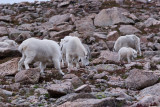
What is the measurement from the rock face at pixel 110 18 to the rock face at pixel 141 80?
25.0 m

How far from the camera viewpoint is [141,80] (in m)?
11.5

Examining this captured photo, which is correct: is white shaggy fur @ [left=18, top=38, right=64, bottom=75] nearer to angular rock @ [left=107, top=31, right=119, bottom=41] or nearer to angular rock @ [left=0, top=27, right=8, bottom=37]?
angular rock @ [left=107, top=31, right=119, bottom=41]

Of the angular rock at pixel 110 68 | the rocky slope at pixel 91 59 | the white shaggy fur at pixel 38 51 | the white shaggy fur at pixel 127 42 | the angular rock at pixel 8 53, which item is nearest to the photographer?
the rocky slope at pixel 91 59

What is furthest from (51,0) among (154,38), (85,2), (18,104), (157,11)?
(18,104)

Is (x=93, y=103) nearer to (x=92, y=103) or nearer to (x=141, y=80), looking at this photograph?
(x=92, y=103)

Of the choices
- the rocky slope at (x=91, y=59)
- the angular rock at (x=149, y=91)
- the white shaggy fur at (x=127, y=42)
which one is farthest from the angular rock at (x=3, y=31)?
the angular rock at (x=149, y=91)

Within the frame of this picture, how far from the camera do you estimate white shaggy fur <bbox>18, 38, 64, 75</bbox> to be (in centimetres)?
1334

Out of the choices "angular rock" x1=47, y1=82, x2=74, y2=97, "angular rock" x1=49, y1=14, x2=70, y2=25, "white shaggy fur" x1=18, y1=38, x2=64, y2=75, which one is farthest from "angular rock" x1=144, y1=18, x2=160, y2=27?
"angular rock" x1=47, y1=82, x2=74, y2=97

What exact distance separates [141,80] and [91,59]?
1072 cm

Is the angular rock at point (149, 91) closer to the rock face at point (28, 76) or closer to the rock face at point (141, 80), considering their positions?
the rock face at point (141, 80)

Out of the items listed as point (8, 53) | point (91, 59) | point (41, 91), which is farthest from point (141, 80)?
point (8, 53)

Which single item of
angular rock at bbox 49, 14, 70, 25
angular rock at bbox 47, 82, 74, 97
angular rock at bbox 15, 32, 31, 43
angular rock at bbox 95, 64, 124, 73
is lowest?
angular rock at bbox 15, 32, 31, 43

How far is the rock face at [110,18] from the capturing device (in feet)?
120

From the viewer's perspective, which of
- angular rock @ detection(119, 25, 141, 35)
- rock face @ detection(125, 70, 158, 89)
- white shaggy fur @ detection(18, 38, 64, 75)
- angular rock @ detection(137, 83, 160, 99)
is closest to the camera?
angular rock @ detection(137, 83, 160, 99)
